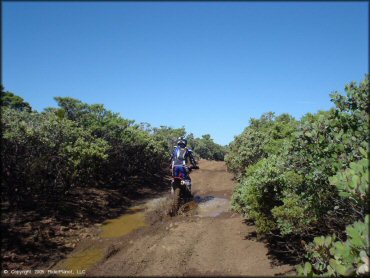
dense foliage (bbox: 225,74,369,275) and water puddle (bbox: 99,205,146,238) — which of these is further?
water puddle (bbox: 99,205,146,238)

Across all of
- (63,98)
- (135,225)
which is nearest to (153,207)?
(135,225)

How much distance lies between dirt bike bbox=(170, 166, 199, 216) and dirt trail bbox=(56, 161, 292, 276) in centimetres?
75

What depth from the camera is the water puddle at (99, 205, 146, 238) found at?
36.5 feet

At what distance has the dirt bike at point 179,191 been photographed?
12961 mm

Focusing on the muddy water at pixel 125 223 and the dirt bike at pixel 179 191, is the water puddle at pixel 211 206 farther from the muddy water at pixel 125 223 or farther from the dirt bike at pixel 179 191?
the dirt bike at pixel 179 191

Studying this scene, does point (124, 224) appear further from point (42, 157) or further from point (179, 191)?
point (42, 157)

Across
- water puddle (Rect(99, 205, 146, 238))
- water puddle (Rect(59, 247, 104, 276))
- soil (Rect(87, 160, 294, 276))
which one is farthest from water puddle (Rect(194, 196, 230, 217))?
water puddle (Rect(59, 247, 104, 276))

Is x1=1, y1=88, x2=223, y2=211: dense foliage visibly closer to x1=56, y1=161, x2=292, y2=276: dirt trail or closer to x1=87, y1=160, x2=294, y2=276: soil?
x1=56, y1=161, x2=292, y2=276: dirt trail

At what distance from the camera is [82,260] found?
28.6 ft

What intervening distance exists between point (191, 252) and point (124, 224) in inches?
189

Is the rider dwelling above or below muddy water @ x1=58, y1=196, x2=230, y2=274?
above

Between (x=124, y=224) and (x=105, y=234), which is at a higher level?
(x=124, y=224)

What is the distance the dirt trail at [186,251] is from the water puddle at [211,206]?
35.5 inches

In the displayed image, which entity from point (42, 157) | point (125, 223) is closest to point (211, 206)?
point (125, 223)
